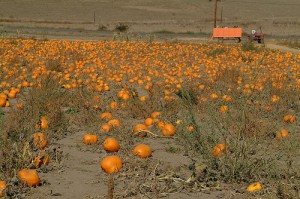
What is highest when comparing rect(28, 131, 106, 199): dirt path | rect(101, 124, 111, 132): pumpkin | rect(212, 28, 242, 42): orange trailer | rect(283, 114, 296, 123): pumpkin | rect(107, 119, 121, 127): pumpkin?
rect(212, 28, 242, 42): orange trailer

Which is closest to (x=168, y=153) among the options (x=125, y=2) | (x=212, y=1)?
(x=125, y=2)

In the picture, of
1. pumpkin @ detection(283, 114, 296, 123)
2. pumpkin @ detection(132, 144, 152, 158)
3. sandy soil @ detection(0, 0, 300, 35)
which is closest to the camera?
pumpkin @ detection(132, 144, 152, 158)

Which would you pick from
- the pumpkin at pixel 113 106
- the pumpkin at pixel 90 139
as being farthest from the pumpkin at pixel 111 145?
the pumpkin at pixel 113 106

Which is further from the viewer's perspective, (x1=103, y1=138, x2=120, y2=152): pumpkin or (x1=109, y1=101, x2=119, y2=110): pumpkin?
(x1=109, y1=101, x2=119, y2=110): pumpkin

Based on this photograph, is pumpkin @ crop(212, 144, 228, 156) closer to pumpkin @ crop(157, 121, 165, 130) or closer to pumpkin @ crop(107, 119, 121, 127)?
pumpkin @ crop(157, 121, 165, 130)

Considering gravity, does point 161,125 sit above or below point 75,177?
above

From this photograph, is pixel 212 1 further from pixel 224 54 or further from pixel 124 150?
pixel 124 150

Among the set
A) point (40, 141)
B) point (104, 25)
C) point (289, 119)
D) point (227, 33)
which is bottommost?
point (289, 119)

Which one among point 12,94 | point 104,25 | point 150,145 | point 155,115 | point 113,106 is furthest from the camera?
point 104,25

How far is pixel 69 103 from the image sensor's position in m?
8.52

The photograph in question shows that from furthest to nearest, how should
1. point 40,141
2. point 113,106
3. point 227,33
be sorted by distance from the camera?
point 227,33 → point 113,106 → point 40,141

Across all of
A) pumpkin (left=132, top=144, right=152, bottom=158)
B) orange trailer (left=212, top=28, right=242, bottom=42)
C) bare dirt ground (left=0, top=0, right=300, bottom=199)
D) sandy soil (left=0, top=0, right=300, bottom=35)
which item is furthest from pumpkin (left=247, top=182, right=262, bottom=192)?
sandy soil (left=0, top=0, right=300, bottom=35)

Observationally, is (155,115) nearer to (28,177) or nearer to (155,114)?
(155,114)

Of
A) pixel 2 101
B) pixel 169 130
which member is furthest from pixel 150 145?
pixel 2 101
